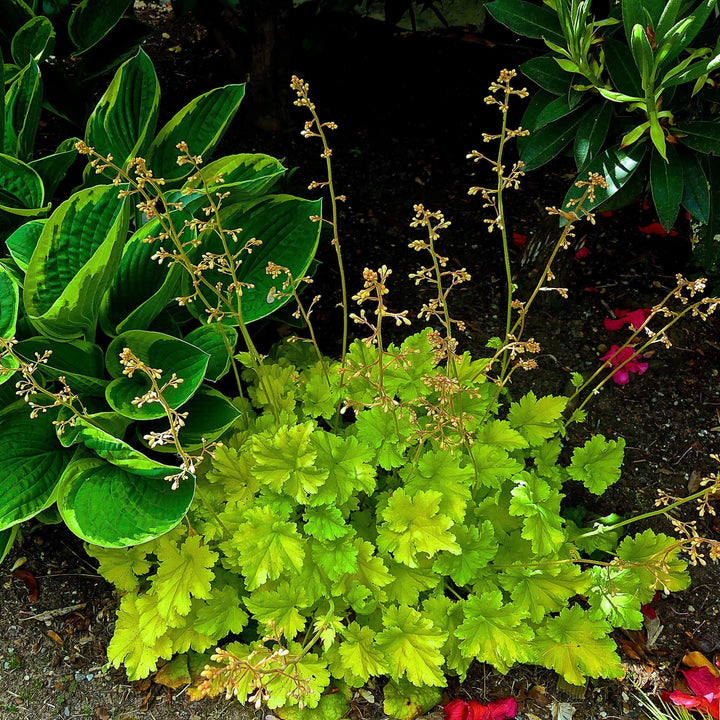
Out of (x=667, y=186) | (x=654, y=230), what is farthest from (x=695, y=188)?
(x=654, y=230)

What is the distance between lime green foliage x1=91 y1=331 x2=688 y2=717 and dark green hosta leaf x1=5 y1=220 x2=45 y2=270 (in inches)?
26.1

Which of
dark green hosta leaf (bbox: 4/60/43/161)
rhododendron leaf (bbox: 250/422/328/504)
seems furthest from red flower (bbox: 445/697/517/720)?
dark green hosta leaf (bbox: 4/60/43/161)

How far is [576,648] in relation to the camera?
1647 millimetres

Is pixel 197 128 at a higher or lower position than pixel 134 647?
higher

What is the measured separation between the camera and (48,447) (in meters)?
1.73

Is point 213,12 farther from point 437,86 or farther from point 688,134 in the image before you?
point 688,134

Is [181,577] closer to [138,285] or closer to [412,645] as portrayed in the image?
[412,645]

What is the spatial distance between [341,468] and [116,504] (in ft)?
1.68

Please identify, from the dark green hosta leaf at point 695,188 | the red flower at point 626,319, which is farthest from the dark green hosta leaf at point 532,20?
the red flower at point 626,319

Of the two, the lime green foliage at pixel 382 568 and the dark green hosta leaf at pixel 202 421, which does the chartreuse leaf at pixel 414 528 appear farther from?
the dark green hosta leaf at pixel 202 421

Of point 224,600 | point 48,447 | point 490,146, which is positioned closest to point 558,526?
point 224,600

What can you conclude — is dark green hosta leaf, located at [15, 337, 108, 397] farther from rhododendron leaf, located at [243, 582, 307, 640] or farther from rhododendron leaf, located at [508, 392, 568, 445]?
rhododendron leaf, located at [508, 392, 568, 445]

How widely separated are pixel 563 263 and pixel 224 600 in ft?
5.18

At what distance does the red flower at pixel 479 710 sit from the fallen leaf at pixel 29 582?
1.11 m
